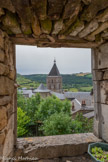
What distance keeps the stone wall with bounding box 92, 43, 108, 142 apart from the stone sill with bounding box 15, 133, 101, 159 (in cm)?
24

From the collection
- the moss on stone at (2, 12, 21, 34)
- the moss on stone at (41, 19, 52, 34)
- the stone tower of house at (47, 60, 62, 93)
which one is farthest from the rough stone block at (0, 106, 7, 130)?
the stone tower of house at (47, 60, 62, 93)

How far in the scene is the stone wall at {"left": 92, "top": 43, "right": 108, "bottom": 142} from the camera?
2.21m

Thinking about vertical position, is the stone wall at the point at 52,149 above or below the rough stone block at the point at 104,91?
below

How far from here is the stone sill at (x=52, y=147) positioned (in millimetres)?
2094

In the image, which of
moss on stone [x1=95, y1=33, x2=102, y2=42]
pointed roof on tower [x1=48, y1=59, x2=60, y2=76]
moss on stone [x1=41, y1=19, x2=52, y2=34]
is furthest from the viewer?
pointed roof on tower [x1=48, y1=59, x2=60, y2=76]

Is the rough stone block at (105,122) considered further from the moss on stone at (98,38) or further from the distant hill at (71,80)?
the distant hill at (71,80)

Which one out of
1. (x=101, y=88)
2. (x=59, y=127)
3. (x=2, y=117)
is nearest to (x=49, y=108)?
(x=59, y=127)

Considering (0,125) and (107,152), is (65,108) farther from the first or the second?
(0,125)

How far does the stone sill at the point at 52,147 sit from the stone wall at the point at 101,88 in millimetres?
245

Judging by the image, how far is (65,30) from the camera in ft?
5.68

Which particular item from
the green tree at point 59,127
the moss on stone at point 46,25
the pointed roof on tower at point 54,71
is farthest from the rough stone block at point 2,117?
the pointed roof on tower at point 54,71

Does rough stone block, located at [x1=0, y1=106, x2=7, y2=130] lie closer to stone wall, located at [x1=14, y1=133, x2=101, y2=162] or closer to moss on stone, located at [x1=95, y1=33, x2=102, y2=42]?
stone wall, located at [x1=14, y1=133, x2=101, y2=162]

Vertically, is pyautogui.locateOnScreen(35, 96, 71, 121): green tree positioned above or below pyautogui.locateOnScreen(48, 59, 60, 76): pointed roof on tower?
below

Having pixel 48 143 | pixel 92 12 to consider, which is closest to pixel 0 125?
pixel 48 143
